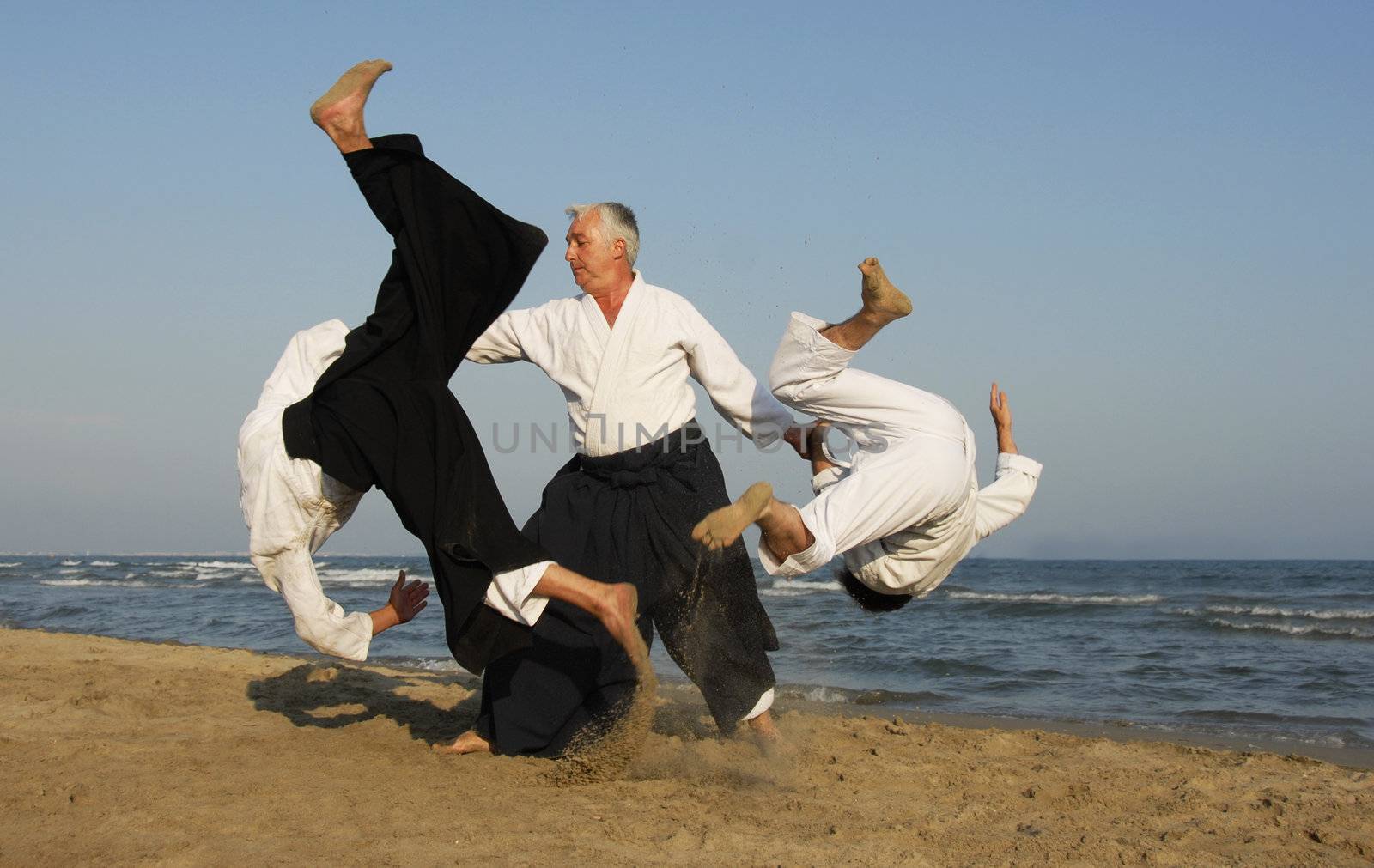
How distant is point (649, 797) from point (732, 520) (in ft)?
3.23

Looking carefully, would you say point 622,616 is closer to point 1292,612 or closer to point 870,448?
point 870,448

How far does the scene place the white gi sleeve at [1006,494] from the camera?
13.8ft

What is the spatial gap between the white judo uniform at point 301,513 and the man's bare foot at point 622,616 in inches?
10.1

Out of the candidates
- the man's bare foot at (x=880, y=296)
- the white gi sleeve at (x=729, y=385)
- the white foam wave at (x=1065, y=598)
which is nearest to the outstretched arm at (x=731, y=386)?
the white gi sleeve at (x=729, y=385)

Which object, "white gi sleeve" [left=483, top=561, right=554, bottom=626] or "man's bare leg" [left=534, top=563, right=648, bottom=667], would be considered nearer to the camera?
"man's bare leg" [left=534, top=563, right=648, bottom=667]

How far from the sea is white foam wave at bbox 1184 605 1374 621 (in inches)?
3.1

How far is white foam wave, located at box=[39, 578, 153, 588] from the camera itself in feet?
67.7

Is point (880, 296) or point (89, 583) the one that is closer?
point (880, 296)

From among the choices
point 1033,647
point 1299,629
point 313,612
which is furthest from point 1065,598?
point 313,612

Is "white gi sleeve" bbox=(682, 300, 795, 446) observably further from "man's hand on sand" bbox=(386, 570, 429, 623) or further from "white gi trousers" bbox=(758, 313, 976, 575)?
"man's hand on sand" bbox=(386, 570, 429, 623)

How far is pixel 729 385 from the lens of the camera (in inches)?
165

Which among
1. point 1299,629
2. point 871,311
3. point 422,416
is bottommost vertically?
point 1299,629

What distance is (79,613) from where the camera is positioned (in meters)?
13.7

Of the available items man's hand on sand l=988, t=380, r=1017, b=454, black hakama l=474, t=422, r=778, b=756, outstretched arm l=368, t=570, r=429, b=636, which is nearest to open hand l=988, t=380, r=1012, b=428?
man's hand on sand l=988, t=380, r=1017, b=454
